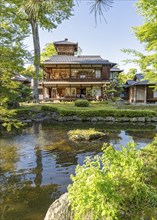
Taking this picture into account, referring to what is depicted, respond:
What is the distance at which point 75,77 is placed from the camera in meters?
32.3

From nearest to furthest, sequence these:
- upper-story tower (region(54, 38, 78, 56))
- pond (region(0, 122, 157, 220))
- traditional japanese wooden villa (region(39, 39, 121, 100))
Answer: pond (region(0, 122, 157, 220)), traditional japanese wooden villa (region(39, 39, 121, 100)), upper-story tower (region(54, 38, 78, 56))

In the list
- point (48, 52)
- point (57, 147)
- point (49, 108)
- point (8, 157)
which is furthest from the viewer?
point (48, 52)

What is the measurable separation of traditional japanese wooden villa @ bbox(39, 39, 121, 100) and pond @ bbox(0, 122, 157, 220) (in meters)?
18.6

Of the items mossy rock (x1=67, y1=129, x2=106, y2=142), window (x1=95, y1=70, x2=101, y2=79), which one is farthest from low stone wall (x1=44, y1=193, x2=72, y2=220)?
window (x1=95, y1=70, x2=101, y2=79)

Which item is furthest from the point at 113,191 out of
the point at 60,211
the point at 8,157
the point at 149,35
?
the point at 149,35

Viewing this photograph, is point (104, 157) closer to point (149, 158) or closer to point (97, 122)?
point (149, 158)

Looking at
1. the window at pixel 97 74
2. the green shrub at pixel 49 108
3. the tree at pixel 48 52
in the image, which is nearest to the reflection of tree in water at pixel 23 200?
the green shrub at pixel 49 108

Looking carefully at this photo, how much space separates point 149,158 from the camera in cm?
468

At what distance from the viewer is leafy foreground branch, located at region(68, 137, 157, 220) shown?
8.33 ft

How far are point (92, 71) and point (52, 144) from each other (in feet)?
79.3

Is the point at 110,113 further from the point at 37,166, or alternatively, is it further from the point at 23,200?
the point at 23,200

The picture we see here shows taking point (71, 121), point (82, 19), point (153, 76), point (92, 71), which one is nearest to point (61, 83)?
point (92, 71)

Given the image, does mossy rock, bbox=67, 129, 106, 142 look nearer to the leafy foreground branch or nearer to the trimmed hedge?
the trimmed hedge

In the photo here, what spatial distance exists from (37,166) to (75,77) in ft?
85.5
